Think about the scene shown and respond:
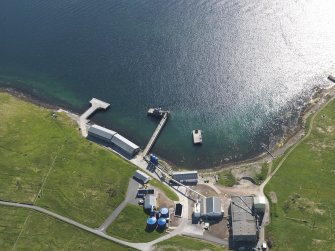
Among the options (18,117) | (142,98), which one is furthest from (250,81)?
(18,117)

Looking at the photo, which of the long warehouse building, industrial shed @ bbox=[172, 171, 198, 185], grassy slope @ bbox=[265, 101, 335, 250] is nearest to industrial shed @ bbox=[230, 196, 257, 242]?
grassy slope @ bbox=[265, 101, 335, 250]

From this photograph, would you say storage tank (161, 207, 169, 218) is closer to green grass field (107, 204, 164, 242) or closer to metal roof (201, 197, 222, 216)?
green grass field (107, 204, 164, 242)

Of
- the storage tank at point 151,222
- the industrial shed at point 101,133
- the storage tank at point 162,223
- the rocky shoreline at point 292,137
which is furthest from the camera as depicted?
the industrial shed at point 101,133

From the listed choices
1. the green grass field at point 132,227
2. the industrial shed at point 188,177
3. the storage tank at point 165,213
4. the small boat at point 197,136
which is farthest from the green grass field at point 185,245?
the small boat at point 197,136

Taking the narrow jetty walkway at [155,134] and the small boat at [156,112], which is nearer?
the narrow jetty walkway at [155,134]

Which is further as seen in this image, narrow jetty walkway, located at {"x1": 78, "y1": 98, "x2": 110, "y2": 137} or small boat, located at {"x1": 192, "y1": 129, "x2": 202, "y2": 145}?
narrow jetty walkway, located at {"x1": 78, "y1": 98, "x2": 110, "y2": 137}

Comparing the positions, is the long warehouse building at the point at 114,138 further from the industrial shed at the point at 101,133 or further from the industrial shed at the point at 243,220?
the industrial shed at the point at 243,220

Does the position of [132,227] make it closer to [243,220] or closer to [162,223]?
[162,223]
